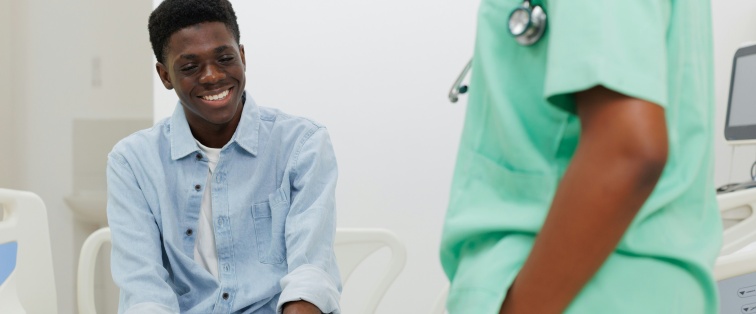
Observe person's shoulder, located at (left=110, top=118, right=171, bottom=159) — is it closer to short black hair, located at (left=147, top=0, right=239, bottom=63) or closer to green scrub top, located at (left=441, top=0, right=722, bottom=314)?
short black hair, located at (left=147, top=0, right=239, bottom=63)

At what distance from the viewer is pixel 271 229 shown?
1.42m

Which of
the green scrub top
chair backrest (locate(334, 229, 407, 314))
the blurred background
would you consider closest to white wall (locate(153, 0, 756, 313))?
the blurred background

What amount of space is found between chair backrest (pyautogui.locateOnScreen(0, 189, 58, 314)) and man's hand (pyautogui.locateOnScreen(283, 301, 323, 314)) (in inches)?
19.9

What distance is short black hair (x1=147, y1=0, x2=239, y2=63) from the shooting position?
1379mm

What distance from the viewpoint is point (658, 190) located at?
20.1 inches

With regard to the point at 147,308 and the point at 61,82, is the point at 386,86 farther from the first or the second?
the point at 147,308

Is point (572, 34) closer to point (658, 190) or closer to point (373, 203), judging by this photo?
point (658, 190)

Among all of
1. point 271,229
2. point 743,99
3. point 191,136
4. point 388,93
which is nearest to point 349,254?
point 271,229

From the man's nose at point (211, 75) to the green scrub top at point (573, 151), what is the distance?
866 mm

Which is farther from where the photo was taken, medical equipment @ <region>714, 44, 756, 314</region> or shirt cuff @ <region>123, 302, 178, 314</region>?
shirt cuff @ <region>123, 302, 178, 314</region>

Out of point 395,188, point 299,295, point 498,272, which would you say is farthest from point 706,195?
point 395,188

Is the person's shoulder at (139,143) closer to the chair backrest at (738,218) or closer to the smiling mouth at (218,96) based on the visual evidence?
the smiling mouth at (218,96)

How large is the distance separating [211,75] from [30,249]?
1.54 ft

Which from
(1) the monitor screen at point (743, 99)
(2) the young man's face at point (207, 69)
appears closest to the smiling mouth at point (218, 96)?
(2) the young man's face at point (207, 69)
